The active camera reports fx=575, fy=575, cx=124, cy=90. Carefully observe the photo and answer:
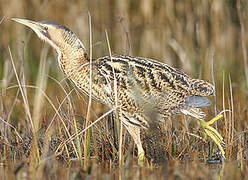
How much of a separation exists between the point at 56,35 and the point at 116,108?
116 cm

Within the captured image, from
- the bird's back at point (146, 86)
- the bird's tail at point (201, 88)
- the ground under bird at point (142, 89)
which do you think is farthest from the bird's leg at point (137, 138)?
the bird's tail at point (201, 88)

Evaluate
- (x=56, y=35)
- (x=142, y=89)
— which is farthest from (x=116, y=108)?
(x=56, y=35)

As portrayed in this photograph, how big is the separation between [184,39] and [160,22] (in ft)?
2.66

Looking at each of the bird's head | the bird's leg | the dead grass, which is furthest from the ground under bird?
the bird's head

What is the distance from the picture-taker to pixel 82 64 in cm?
455

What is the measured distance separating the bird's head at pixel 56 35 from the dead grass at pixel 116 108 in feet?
0.95

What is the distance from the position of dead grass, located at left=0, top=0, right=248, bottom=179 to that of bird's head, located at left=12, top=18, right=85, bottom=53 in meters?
0.29

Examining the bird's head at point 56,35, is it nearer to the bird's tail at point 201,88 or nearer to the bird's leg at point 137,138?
the bird's leg at point 137,138

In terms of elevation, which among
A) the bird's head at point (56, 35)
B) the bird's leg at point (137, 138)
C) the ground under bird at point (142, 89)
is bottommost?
the bird's leg at point (137, 138)

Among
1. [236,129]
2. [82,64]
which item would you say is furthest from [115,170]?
[236,129]

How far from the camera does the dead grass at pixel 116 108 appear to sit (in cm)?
368

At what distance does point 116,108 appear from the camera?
12.6ft

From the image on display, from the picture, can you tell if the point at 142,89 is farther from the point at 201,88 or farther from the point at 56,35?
the point at 56,35

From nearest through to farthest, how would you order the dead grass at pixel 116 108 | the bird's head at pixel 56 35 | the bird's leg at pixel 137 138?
the dead grass at pixel 116 108 < the bird's leg at pixel 137 138 < the bird's head at pixel 56 35
